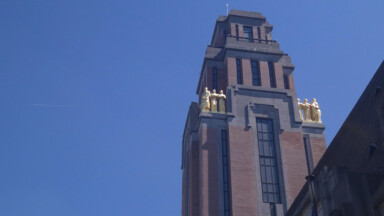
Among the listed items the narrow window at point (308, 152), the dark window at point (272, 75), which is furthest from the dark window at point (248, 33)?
the narrow window at point (308, 152)

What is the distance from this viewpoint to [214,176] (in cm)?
4216

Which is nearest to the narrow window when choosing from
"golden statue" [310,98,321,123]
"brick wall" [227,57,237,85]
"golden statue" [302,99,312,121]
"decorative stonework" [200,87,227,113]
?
"golden statue" [302,99,312,121]

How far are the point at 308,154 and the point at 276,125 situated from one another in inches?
137

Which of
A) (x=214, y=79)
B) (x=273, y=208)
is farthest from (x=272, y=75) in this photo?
(x=273, y=208)

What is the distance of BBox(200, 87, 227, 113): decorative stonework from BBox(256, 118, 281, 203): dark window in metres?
3.31

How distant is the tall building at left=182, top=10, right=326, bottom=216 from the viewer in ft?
136

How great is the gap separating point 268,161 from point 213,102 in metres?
7.00

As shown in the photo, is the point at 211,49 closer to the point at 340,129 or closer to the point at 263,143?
the point at 263,143

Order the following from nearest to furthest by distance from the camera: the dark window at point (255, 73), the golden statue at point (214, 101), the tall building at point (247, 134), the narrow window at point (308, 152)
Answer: the tall building at point (247, 134) < the narrow window at point (308, 152) < the golden statue at point (214, 101) < the dark window at point (255, 73)

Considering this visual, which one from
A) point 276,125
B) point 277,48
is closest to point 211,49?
point 277,48

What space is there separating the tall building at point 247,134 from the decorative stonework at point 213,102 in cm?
8

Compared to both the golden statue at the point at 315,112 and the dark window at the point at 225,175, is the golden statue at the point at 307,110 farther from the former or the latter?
the dark window at the point at 225,175

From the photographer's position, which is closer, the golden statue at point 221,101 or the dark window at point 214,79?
the golden statue at point 221,101

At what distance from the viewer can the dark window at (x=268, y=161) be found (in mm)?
41781
